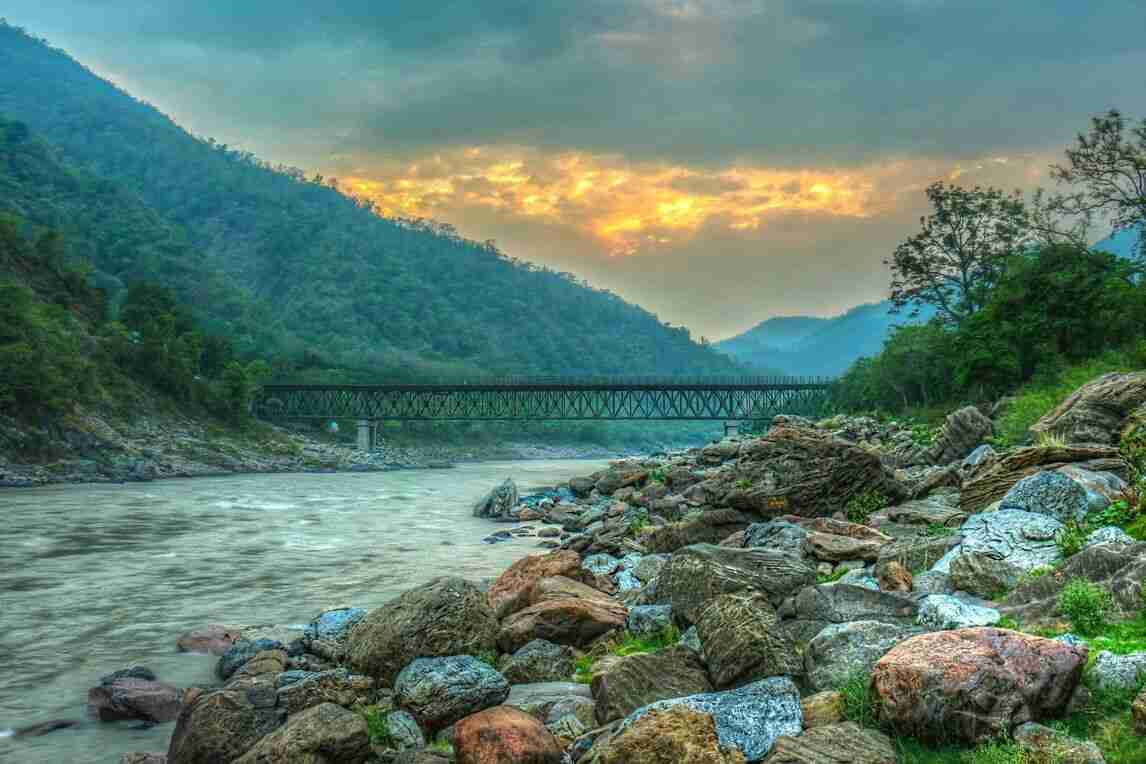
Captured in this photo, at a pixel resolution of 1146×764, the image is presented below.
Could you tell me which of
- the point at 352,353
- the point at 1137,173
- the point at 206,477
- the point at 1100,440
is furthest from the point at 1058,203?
the point at 352,353

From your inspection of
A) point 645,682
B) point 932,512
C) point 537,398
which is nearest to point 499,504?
point 932,512

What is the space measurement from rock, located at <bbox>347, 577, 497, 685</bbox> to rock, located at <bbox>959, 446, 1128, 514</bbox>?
962 centimetres

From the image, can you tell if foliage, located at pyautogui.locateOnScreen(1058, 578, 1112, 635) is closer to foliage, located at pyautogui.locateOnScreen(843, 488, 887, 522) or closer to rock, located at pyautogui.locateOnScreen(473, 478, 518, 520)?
foliage, located at pyautogui.locateOnScreen(843, 488, 887, 522)

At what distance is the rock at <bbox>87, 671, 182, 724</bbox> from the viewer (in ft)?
38.9

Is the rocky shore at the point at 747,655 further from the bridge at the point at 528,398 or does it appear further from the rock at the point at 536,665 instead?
the bridge at the point at 528,398

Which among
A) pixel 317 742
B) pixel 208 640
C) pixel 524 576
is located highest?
pixel 524 576

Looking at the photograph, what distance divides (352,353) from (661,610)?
172686 mm

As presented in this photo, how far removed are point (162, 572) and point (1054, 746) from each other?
25.7 metres

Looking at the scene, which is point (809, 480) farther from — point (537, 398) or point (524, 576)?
point (537, 398)

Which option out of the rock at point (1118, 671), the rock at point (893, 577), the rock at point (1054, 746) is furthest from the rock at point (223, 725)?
the rock at point (1118, 671)

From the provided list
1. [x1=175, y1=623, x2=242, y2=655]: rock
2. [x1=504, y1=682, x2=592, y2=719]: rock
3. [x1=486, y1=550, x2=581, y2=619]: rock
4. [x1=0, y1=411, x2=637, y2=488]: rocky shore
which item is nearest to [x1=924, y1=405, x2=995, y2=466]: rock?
[x1=486, y1=550, x2=581, y2=619]: rock

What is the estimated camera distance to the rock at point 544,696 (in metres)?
9.44

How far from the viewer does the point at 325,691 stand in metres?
10.4

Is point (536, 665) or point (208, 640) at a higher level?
point (536, 665)
